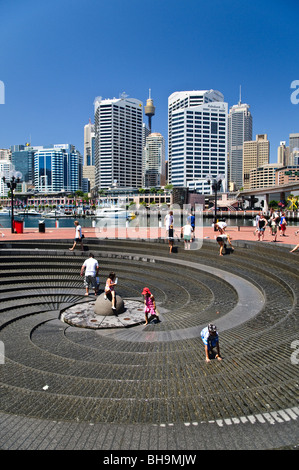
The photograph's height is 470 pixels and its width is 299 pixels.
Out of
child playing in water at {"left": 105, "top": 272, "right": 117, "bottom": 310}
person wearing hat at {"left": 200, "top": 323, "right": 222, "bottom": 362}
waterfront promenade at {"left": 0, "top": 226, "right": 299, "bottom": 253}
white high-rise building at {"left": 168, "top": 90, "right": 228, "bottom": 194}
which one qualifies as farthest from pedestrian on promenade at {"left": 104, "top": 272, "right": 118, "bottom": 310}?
white high-rise building at {"left": 168, "top": 90, "right": 228, "bottom": 194}

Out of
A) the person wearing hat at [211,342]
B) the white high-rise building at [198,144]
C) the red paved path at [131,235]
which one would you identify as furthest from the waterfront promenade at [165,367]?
the white high-rise building at [198,144]

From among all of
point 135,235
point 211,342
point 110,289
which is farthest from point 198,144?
point 211,342

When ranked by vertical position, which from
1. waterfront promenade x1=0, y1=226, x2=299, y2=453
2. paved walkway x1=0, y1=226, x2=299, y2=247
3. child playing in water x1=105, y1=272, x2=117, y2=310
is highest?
paved walkway x1=0, y1=226, x2=299, y2=247

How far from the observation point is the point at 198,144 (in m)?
173

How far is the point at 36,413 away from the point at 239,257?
1117 centimetres

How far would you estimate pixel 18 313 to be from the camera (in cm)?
1012

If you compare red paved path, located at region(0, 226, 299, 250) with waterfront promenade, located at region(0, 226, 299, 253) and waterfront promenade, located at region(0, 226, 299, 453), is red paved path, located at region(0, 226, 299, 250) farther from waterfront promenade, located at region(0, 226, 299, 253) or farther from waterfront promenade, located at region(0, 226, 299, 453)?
waterfront promenade, located at region(0, 226, 299, 453)

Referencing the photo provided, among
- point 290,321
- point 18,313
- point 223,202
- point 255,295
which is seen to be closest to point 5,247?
point 18,313

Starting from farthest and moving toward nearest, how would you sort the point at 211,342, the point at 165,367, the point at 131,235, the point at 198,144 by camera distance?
the point at 198,144 < the point at 131,235 < the point at 211,342 < the point at 165,367

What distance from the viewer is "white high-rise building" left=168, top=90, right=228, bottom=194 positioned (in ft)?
561

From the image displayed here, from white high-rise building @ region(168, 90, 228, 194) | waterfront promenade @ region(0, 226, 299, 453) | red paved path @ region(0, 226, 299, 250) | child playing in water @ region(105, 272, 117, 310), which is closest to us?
waterfront promenade @ region(0, 226, 299, 453)

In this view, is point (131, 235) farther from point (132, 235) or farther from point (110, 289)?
point (110, 289)

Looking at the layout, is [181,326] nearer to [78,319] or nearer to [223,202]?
[78,319]

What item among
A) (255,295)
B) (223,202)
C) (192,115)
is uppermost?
(192,115)
